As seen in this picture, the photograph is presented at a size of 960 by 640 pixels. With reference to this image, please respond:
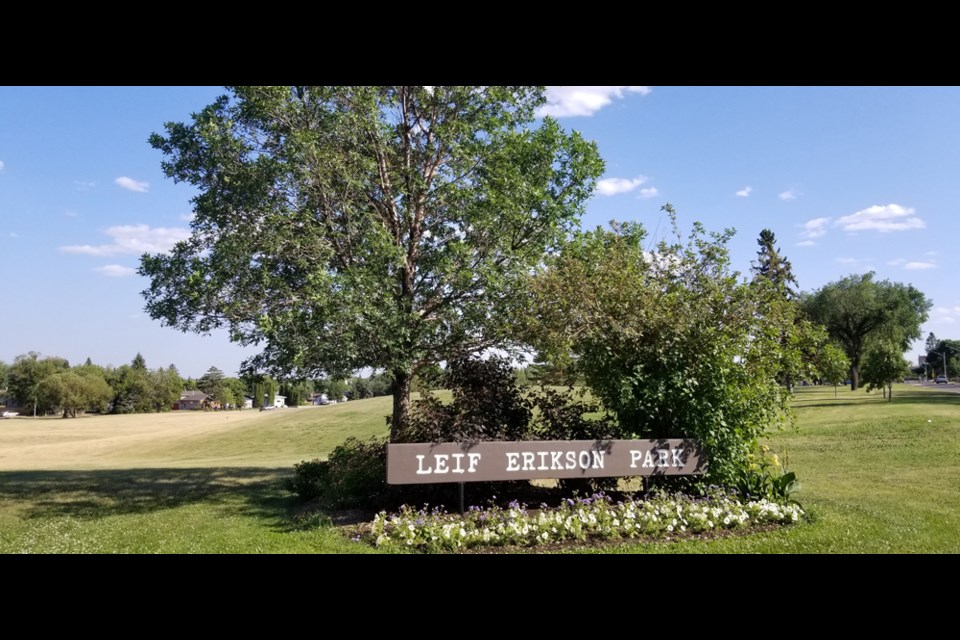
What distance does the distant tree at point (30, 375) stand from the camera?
62188 mm

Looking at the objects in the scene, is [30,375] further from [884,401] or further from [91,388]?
[884,401]

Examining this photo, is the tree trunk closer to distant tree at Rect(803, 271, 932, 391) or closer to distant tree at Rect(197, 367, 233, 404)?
distant tree at Rect(803, 271, 932, 391)

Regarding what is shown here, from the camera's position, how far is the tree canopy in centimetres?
932

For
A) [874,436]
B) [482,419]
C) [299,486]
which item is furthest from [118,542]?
[874,436]

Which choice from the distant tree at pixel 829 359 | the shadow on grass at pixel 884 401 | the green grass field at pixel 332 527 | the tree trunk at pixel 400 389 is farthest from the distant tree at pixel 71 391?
the distant tree at pixel 829 359

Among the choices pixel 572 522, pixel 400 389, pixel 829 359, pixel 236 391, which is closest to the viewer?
pixel 572 522

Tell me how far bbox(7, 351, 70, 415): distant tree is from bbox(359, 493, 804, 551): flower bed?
6797cm

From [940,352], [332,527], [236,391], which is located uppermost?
[940,352]

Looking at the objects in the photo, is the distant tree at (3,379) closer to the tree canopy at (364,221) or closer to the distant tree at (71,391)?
the distant tree at (71,391)

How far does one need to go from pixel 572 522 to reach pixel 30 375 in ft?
244

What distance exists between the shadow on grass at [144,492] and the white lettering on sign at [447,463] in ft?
7.06

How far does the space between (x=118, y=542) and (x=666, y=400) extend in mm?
7039

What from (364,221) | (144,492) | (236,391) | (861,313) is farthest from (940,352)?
(144,492)

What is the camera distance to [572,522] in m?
6.76
